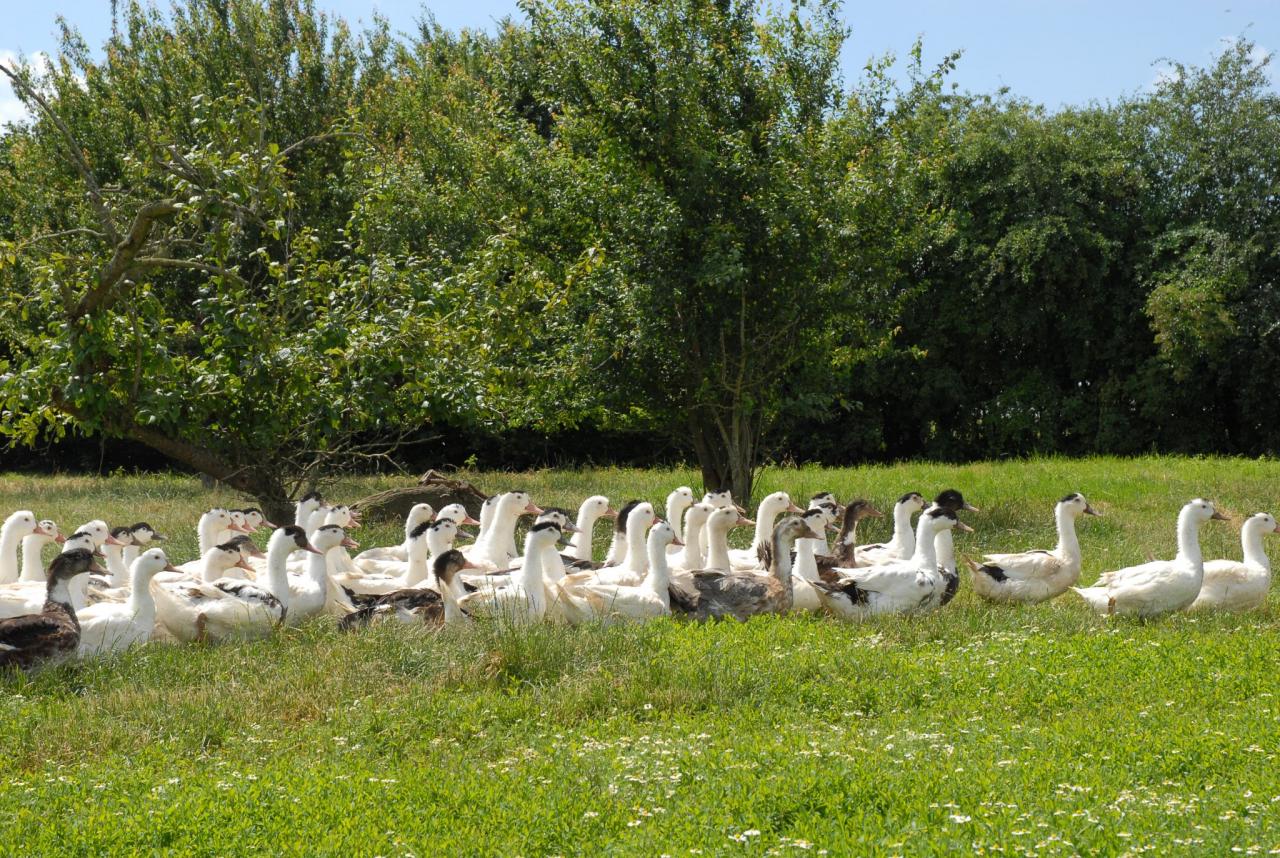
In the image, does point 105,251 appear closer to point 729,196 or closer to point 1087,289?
point 729,196

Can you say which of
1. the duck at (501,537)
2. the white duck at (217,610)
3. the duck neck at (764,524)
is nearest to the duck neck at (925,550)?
the duck neck at (764,524)

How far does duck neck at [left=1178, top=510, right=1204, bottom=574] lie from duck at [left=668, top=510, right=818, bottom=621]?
2.85 meters

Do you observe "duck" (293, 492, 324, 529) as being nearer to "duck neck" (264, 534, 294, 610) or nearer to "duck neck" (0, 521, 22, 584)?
"duck neck" (0, 521, 22, 584)

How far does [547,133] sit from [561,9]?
42.9ft

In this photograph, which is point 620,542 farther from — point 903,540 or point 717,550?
point 903,540

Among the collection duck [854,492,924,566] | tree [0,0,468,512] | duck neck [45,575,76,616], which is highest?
tree [0,0,468,512]

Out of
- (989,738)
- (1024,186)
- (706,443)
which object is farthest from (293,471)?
(1024,186)

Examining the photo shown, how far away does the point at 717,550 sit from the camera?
10.6 meters

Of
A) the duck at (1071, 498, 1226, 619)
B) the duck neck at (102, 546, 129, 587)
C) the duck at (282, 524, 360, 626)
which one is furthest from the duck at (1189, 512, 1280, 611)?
the duck neck at (102, 546, 129, 587)

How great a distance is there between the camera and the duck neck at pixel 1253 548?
32.9ft

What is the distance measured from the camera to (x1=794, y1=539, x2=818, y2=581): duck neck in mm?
10180

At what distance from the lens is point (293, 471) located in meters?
14.5

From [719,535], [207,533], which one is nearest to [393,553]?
[207,533]

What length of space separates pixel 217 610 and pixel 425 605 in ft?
4.68
